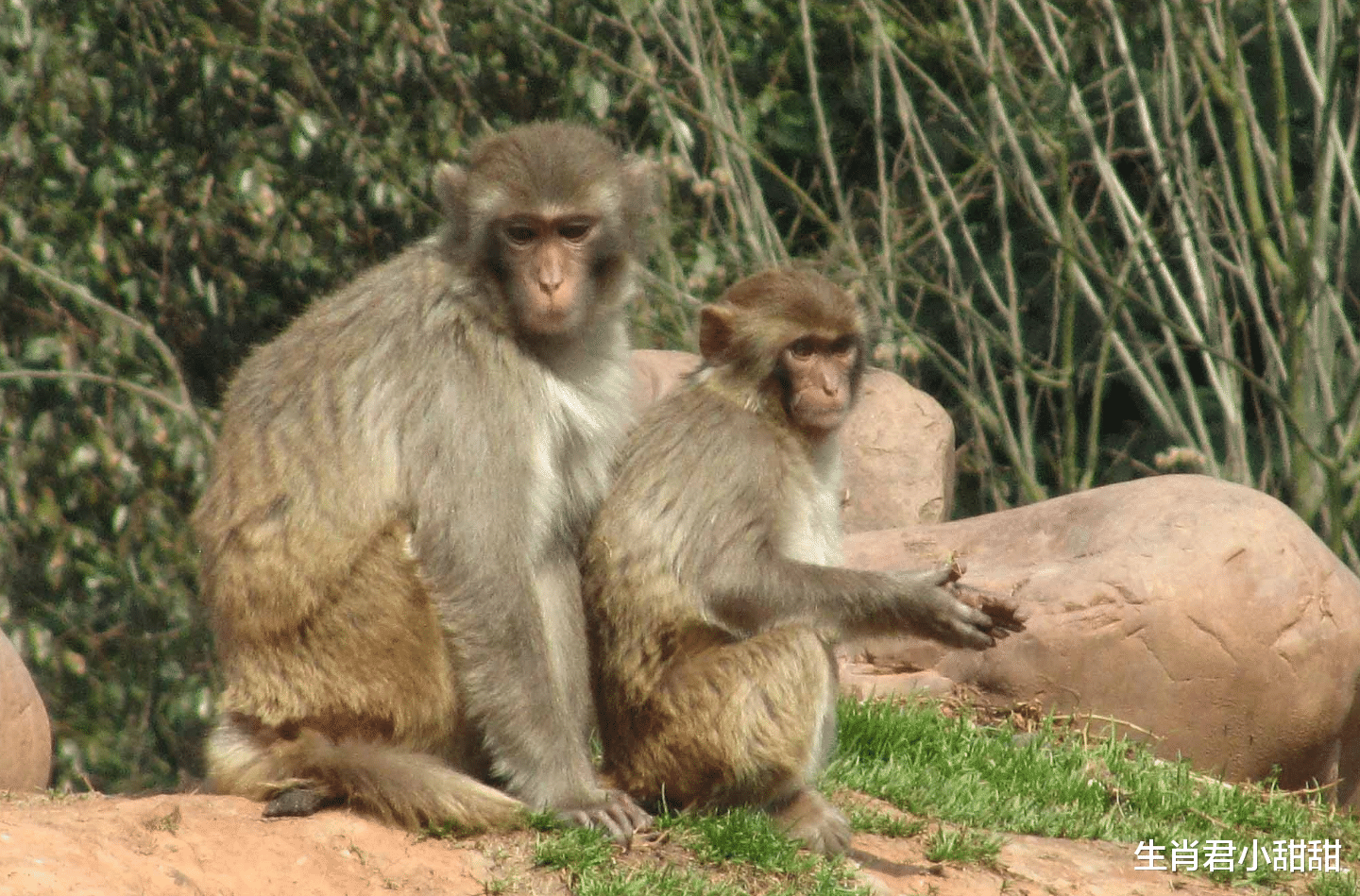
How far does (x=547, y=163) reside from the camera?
18.5ft

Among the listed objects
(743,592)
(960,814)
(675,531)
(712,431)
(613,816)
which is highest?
(712,431)

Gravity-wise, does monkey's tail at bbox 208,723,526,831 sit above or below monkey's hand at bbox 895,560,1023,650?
below

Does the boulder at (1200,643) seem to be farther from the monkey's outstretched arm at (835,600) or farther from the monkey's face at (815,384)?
the monkey's face at (815,384)

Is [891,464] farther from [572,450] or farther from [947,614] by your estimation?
[572,450]

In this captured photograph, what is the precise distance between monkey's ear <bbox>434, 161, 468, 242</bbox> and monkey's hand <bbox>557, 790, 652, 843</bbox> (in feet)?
6.18

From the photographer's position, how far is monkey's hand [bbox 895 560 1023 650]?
573cm

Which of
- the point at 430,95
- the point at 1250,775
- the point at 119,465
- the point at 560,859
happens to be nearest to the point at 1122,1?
the point at 430,95

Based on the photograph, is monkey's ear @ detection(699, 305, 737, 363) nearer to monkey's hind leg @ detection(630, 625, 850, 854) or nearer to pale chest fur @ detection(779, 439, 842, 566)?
pale chest fur @ detection(779, 439, 842, 566)

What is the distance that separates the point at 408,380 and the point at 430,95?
5.62 m

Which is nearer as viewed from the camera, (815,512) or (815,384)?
(815,384)

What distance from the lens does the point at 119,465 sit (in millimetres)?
9773

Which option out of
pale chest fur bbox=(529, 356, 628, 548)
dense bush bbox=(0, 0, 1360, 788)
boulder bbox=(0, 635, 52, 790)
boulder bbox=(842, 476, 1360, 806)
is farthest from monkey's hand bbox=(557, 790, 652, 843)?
dense bush bbox=(0, 0, 1360, 788)

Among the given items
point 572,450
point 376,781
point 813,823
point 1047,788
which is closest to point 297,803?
point 376,781

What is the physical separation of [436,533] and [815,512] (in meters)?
1.37
